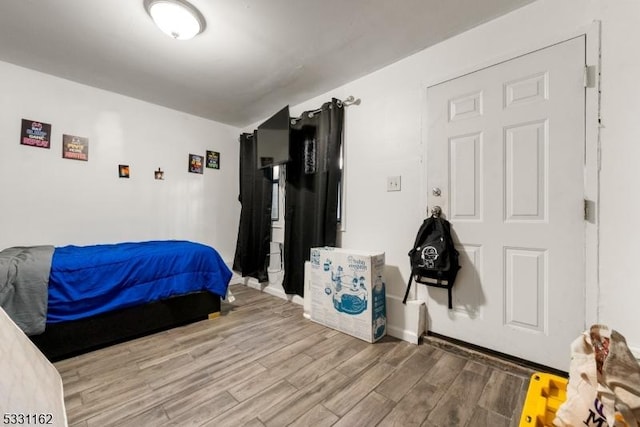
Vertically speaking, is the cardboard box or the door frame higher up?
the door frame

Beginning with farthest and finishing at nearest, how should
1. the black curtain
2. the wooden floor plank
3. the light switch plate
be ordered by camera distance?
1. the black curtain
2. the light switch plate
3. the wooden floor plank

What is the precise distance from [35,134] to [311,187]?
2743 millimetres

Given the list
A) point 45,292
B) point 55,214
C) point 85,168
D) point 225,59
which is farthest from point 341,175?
point 55,214

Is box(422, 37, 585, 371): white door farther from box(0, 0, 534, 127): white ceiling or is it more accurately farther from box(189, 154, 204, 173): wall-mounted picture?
box(189, 154, 204, 173): wall-mounted picture

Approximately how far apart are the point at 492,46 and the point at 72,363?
355 centimetres

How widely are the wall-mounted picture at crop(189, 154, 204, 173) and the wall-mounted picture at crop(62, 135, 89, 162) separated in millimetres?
1067

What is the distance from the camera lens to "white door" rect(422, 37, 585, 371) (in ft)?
4.87

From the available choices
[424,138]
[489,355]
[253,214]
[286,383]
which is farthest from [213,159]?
[489,355]

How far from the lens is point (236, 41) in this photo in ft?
6.52

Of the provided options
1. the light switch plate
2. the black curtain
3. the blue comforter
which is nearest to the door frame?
the light switch plate

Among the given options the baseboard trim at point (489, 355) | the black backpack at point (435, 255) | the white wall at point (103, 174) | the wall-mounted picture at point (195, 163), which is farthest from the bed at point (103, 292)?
the baseboard trim at point (489, 355)

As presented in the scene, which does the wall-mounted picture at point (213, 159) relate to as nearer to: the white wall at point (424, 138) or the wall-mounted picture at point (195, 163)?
the wall-mounted picture at point (195, 163)

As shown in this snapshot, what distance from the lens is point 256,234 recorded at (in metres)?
3.52

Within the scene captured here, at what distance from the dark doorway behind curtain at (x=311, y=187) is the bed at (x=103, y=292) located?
805 mm
